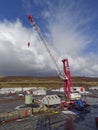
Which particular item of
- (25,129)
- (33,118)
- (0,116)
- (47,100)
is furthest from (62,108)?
(25,129)

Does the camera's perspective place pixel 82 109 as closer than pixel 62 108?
Yes

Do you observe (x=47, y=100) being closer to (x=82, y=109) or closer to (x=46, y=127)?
(x=82, y=109)

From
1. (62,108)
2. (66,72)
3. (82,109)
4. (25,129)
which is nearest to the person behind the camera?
(25,129)

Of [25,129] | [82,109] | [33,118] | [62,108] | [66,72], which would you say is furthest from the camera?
[66,72]

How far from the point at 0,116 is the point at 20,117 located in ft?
16.0

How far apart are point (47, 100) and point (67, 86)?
2172 centimetres

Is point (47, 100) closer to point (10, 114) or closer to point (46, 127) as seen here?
point (10, 114)

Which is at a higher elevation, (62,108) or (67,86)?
(67,86)

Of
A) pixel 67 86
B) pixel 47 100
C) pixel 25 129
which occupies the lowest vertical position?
pixel 25 129

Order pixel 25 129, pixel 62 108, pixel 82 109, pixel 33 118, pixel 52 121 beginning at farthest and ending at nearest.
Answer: pixel 62 108 → pixel 82 109 → pixel 33 118 → pixel 52 121 → pixel 25 129

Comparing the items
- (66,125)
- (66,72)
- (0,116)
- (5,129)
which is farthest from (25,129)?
(66,72)

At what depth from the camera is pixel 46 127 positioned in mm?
39406

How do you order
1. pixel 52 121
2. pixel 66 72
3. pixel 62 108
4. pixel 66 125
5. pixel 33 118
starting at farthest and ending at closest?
pixel 66 72 → pixel 62 108 → pixel 33 118 → pixel 52 121 → pixel 66 125

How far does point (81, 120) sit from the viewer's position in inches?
1817
